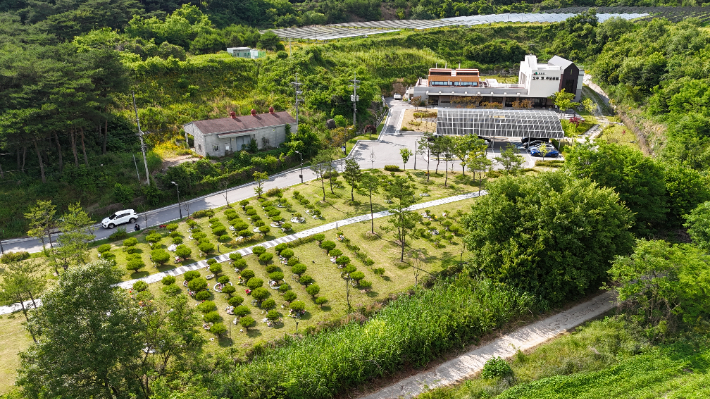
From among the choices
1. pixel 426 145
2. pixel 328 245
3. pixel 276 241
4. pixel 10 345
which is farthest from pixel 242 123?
pixel 10 345

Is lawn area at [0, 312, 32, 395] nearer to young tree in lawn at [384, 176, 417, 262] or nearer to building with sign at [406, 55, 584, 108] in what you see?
young tree in lawn at [384, 176, 417, 262]

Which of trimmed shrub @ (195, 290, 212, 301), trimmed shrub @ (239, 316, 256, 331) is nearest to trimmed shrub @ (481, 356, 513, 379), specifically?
trimmed shrub @ (239, 316, 256, 331)

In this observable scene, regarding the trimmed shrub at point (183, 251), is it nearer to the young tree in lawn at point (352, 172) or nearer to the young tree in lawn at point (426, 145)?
the young tree in lawn at point (352, 172)

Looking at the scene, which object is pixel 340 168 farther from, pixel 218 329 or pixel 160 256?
pixel 218 329

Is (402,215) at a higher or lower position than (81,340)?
lower

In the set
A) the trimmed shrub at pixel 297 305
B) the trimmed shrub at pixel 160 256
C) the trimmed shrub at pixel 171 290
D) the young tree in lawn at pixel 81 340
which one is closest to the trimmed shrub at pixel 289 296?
the trimmed shrub at pixel 297 305

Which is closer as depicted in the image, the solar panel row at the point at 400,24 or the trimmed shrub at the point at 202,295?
the trimmed shrub at the point at 202,295
